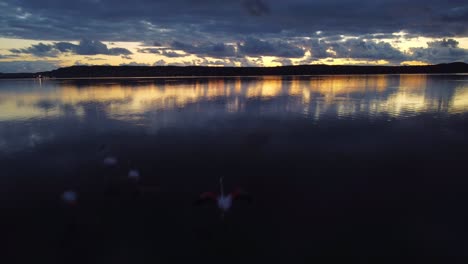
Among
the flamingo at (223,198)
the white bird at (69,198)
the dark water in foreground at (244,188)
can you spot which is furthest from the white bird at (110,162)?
the flamingo at (223,198)

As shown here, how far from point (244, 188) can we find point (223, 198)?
290 cm

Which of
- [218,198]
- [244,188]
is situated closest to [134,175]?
[218,198]

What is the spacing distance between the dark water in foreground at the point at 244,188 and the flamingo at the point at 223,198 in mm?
451

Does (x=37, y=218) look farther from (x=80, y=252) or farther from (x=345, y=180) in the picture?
(x=345, y=180)

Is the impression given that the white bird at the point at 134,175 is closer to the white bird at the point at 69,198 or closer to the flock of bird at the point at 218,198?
the flock of bird at the point at 218,198

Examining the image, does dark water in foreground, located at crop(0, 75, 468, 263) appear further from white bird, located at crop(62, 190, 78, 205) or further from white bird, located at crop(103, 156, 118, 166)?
white bird, located at crop(103, 156, 118, 166)

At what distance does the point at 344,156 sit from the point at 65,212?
67.7ft

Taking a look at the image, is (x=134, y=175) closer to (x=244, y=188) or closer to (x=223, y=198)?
(x=223, y=198)

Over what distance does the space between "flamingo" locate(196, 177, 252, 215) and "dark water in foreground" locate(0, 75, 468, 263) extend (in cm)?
45

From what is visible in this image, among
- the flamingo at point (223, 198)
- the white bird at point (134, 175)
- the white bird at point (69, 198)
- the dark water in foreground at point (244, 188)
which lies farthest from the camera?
the white bird at point (134, 175)

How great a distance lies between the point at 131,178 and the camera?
20281 mm

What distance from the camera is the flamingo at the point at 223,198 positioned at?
16297mm

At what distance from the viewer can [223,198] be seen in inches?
652

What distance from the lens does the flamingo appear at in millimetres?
16297
